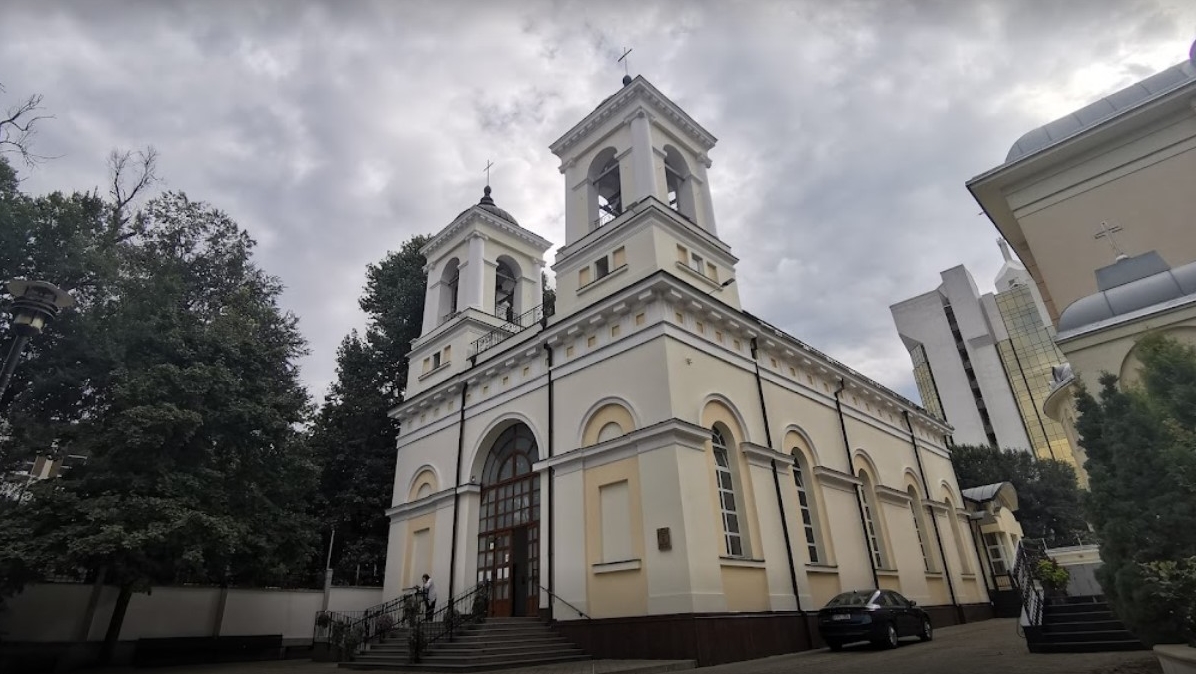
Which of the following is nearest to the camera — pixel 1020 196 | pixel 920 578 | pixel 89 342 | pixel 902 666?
pixel 902 666

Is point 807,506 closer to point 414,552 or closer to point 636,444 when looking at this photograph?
point 636,444

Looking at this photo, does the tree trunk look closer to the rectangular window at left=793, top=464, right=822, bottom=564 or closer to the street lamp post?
the street lamp post

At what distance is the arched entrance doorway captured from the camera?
49.8 ft

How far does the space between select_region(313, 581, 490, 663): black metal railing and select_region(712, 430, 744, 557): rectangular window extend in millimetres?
5891

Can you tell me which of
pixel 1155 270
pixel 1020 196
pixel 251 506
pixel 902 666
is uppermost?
pixel 1020 196

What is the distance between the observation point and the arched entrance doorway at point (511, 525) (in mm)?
15180

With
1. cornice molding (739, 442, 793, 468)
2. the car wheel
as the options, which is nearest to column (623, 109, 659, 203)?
cornice molding (739, 442, 793, 468)

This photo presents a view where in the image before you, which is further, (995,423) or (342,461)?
(995,423)

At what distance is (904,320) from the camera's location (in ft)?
242

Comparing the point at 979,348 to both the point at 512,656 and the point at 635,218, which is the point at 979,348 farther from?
the point at 512,656

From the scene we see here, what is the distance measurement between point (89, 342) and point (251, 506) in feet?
18.5

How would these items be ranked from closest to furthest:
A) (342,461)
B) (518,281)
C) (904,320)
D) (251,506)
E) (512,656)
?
(512,656) < (251,506) < (518,281) < (342,461) < (904,320)

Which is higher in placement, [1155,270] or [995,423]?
[995,423]

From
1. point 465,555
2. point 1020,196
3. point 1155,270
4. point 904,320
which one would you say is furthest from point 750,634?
point 904,320
